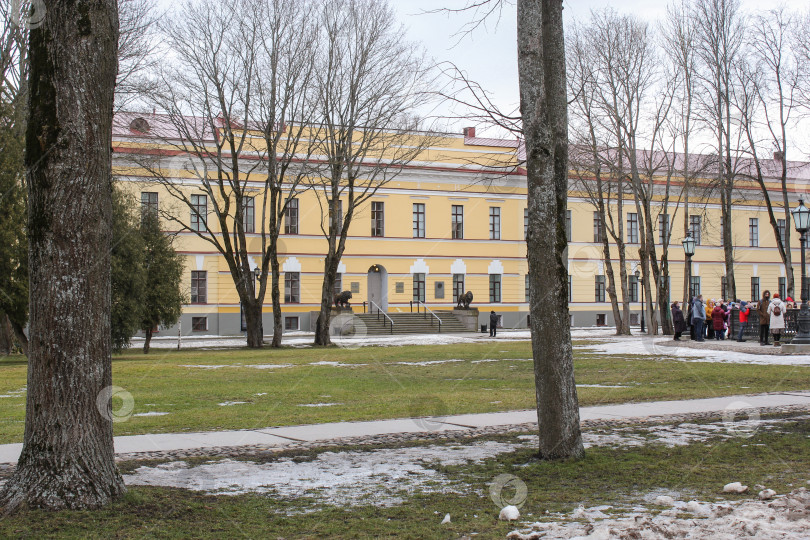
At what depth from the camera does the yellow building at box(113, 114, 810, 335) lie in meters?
48.7

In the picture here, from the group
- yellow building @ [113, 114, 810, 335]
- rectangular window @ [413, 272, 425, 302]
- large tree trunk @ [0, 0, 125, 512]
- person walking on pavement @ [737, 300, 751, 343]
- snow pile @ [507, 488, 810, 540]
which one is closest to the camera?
snow pile @ [507, 488, 810, 540]

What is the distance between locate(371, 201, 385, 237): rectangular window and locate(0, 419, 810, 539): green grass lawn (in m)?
44.9

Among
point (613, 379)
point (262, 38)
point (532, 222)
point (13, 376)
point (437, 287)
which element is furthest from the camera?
point (437, 287)

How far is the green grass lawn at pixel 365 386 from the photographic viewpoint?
11422mm

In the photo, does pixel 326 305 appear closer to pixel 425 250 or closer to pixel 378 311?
pixel 378 311

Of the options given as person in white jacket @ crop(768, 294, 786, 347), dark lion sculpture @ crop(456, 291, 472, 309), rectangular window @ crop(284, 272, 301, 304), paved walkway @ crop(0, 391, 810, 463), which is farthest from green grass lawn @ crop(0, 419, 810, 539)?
dark lion sculpture @ crop(456, 291, 472, 309)

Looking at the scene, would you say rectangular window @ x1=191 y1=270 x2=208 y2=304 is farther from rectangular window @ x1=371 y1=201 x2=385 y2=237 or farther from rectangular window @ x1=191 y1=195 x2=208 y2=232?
rectangular window @ x1=371 y1=201 x2=385 y2=237

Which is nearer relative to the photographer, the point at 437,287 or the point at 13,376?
the point at 13,376

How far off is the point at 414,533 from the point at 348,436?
4002 millimetres

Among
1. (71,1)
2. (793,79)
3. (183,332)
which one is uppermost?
(793,79)

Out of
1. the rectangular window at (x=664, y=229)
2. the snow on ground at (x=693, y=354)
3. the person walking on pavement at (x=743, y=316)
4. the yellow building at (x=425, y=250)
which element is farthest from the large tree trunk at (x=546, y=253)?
the yellow building at (x=425, y=250)

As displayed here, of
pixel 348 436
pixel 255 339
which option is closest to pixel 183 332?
pixel 255 339

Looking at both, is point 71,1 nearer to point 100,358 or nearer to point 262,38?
point 100,358

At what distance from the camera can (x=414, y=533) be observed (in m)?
5.41
